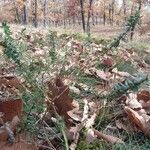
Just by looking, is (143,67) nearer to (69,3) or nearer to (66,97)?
(66,97)

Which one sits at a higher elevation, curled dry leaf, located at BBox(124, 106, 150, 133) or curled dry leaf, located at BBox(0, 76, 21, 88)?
curled dry leaf, located at BBox(0, 76, 21, 88)

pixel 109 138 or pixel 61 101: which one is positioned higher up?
pixel 61 101

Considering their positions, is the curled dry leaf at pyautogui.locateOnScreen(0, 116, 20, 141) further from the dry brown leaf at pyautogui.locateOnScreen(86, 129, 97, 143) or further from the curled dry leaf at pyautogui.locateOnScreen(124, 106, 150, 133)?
the curled dry leaf at pyautogui.locateOnScreen(124, 106, 150, 133)

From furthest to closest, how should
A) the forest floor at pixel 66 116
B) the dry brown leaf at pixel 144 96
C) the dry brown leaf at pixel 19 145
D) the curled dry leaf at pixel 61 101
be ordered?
the dry brown leaf at pixel 144 96 → the curled dry leaf at pixel 61 101 → the forest floor at pixel 66 116 → the dry brown leaf at pixel 19 145

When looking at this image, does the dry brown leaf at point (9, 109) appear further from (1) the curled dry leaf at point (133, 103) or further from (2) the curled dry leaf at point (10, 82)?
(1) the curled dry leaf at point (133, 103)

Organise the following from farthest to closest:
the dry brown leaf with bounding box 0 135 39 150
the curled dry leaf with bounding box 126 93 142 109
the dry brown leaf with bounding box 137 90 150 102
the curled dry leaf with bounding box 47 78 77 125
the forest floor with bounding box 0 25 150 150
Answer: the dry brown leaf with bounding box 137 90 150 102 < the curled dry leaf with bounding box 126 93 142 109 < the curled dry leaf with bounding box 47 78 77 125 < the forest floor with bounding box 0 25 150 150 < the dry brown leaf with bounding box 0 135 39 150

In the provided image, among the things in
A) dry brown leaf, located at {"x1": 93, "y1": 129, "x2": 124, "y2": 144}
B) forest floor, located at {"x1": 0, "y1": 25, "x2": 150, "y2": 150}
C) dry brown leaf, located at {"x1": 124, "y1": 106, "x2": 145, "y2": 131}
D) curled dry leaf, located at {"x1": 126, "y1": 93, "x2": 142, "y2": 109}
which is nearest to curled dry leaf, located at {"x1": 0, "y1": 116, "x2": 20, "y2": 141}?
forest floor, located at {"x1": 0, "y1": 25, "x2": 150, "y2": 150}

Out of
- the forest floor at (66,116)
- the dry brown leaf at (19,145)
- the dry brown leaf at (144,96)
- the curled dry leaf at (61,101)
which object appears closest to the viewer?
the dry brown leaf at (19,145)

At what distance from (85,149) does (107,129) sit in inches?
14.3

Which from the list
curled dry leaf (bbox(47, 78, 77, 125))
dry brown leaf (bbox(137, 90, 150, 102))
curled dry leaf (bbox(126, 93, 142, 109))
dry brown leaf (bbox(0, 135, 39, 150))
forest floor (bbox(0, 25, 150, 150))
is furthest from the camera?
→ dry brown leaf (bbox(137, 90, 150, 102))

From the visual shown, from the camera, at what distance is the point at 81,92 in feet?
8.04

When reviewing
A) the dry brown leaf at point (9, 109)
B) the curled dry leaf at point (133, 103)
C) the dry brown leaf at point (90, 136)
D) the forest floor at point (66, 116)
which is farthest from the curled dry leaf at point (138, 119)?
the dry brown leaf at point (9, 109)

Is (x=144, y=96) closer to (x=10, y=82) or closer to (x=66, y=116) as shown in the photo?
(x=66, y=116)

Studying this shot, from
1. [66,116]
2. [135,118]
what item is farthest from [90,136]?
[135,118]
